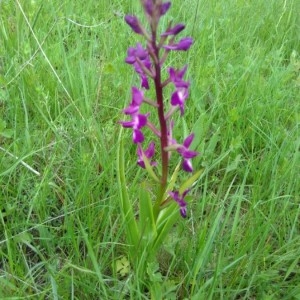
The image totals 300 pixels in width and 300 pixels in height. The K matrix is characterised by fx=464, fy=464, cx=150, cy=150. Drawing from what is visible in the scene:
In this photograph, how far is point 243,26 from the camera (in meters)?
2.70

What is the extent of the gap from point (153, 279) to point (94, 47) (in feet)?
4.71

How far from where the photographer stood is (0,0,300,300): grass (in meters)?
1.26

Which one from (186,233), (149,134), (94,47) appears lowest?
(186,233)

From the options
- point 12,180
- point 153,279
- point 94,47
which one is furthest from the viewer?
point 94,47

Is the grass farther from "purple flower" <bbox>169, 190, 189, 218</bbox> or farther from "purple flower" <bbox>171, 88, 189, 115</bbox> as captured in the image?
"purple flower" <bbox>171, 88, 189, 115</bbox>

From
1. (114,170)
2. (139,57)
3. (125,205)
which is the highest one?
(139,57)

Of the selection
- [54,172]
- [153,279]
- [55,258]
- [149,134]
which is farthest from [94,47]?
[153,279]

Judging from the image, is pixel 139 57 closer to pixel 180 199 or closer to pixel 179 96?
pixel 179 96

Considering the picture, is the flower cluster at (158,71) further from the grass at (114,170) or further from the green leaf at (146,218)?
the grass at (114,170)

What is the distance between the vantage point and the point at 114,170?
160 cm

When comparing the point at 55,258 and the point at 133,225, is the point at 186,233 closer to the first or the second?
the point at 133,225

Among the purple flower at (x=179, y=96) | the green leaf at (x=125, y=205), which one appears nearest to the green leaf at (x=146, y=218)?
the green leaf at (x=125, y=205)

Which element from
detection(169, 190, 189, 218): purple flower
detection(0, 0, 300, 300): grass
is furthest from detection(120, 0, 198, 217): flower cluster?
detection(0, 0, 300, 300): grass

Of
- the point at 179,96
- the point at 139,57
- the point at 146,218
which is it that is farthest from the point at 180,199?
the point at 139,57
